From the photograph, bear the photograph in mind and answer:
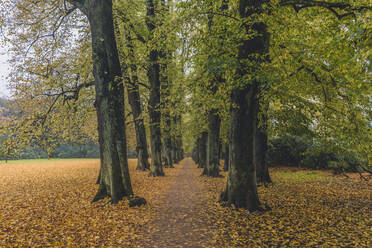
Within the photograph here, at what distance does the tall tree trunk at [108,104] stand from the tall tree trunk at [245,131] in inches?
165

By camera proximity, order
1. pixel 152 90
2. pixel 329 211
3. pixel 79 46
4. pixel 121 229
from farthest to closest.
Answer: pixel 152 90
pixel 79 46
pixel 329 211
pixel 121 229

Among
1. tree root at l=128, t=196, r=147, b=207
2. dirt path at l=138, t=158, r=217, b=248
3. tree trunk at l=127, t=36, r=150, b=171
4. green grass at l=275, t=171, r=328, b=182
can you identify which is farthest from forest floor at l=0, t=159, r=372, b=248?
tree trunk at l=127, t=36, r=150, b=171

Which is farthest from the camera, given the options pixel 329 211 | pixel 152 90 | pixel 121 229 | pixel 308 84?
pixel 152 90

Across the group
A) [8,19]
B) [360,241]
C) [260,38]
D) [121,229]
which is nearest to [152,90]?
[8,19]

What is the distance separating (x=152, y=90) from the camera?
1794 centimetres

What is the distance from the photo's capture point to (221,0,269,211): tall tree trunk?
8.63 m

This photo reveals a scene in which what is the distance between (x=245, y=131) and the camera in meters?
8.67

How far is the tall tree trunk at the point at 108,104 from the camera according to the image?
921cm

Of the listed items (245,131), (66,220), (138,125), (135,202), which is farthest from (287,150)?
(66,220)

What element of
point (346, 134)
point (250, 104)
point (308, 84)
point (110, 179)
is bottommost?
point (110, 179)

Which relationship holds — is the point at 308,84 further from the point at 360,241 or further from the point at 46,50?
the point at 46,50

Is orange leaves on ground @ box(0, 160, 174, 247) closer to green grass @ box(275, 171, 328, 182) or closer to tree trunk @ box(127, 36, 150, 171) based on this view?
tree trunk @ box(127, 36, 150, 171)

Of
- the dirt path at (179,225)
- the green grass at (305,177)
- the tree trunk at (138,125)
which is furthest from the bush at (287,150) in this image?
the dirt path at (179,225)

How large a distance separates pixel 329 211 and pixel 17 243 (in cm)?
952
